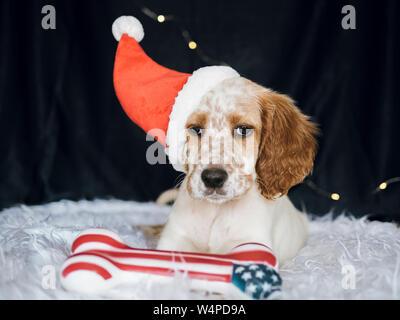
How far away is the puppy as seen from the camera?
241cm

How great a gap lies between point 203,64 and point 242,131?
5.96 feet

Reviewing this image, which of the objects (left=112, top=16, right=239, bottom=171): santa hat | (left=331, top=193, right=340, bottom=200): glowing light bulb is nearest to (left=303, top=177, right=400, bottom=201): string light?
(left=331, top=193, right=340, bottom=200): glowing light bulb

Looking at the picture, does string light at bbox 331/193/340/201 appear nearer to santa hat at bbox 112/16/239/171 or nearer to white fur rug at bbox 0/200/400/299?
white fur rug at bbox 0/200/400/299

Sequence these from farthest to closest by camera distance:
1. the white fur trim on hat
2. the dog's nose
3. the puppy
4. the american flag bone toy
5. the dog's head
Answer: the white fur trim on hat, the puppy, the dog's head, the dog's nose, the american flag bone toy

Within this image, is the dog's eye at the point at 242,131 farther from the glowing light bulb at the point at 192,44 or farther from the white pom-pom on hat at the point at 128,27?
the glowing light bulb at the point at 192,44

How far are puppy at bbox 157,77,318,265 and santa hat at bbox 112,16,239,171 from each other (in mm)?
72

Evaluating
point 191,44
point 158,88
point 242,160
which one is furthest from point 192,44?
point 242,160

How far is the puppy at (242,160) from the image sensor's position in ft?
7.92

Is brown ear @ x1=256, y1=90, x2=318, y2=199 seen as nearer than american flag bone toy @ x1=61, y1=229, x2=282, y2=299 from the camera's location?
No

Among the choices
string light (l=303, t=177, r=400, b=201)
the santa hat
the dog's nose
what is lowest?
the dog's nose

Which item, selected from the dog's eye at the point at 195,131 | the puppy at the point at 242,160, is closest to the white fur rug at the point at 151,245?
the puppy at the point at 242,160

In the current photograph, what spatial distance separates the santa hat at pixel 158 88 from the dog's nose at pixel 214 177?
385mm
